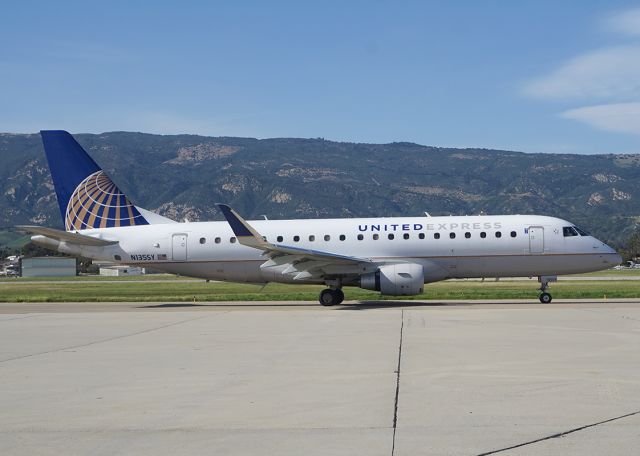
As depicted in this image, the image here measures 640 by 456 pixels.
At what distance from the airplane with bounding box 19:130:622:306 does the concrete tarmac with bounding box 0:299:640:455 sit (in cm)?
922

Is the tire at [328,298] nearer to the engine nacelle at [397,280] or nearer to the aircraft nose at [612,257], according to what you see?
the engine nacelle at [397,280]

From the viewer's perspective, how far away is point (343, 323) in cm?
2188

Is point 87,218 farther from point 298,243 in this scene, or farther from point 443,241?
point 443,241

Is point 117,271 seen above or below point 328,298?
above

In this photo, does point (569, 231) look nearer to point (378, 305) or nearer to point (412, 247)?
point (412, 247)

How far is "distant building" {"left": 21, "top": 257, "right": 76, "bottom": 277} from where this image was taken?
130 metres

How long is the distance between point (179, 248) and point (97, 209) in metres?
4.27

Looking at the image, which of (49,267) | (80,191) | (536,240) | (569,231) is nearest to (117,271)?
(49,267)

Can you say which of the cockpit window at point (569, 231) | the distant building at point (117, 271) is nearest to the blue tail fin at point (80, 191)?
the cockpit window at point (569, 231)

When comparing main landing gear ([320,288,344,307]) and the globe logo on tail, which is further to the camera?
the globe logo on tail

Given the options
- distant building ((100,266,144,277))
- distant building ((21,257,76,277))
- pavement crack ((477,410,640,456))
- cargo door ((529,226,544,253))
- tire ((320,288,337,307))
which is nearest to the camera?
pavement crack ((477,410,640,456))

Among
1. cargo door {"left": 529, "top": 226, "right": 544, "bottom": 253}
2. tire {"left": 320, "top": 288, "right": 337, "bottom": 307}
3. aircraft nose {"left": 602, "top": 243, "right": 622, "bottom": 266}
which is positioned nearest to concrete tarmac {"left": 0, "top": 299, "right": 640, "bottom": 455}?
tire {"left": 320, "top": 288, "right": 337, "bottom": 307}

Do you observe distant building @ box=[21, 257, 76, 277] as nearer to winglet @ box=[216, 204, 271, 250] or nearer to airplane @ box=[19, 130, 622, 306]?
airplane @ box=[19, 130, 622, 306]

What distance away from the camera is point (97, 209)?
34.5m
